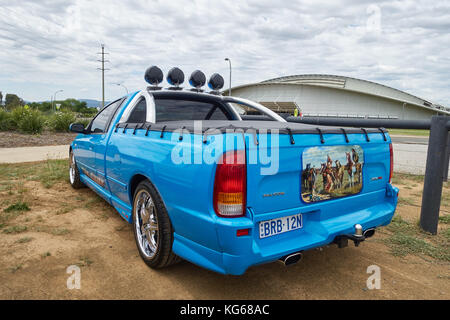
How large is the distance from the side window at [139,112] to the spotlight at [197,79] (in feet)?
2.96

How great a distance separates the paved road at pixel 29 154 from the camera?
29.0 ft

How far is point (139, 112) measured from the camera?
4047mm

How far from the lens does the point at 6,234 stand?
3.68 meters

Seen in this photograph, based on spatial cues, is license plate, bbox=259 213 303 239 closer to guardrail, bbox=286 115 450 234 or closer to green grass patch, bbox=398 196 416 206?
guardrail, bbox=286 115 450 234

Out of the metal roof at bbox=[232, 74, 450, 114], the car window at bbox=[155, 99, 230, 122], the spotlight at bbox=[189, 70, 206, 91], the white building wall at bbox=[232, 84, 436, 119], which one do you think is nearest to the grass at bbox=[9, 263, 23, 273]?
the car window at bbox=[155, 99, 230, 122]

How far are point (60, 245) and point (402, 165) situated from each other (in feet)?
26.5

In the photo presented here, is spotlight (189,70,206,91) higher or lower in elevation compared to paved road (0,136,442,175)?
higher

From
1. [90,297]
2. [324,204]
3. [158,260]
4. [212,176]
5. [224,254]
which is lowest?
[90,297]

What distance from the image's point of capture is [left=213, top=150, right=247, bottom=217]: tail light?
211 centimetres

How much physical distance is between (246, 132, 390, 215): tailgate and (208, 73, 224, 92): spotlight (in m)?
2.65

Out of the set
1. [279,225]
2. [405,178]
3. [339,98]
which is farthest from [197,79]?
[339,98]

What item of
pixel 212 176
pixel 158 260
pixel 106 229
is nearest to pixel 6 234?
pixel 106 229

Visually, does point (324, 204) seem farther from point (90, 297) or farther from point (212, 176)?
point (90, 297)

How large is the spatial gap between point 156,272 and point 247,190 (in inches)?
51.4
